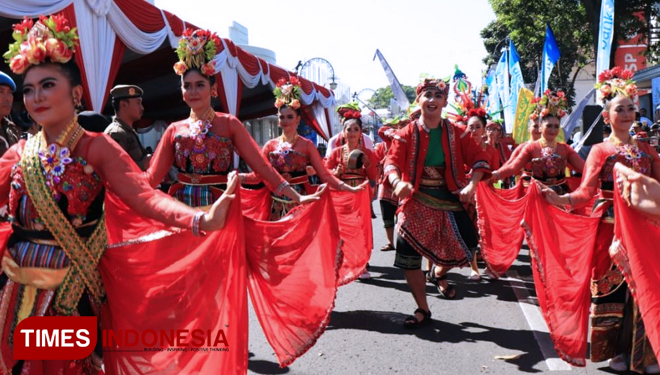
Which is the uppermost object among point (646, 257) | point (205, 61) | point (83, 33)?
point (83, 33)

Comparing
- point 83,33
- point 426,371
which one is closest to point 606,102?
point 426,371

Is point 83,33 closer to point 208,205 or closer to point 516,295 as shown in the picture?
point 208,205

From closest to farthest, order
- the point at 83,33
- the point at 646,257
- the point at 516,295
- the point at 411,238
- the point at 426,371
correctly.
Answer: the point at 646,257 < the point at 426,371 < the point at 411,238 < the point at 516,295 < the point at 83,33

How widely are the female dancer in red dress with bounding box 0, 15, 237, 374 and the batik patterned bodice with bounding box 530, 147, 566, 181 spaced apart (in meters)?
5.10

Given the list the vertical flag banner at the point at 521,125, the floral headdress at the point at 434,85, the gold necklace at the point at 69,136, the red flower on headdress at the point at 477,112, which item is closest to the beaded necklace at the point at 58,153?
the gold necklace at the point at 69,136

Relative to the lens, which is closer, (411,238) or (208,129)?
(208,129)

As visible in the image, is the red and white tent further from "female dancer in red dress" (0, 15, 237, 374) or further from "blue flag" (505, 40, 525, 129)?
"blue flag" (505, 40, 525, 129)

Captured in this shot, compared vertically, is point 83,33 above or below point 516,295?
above

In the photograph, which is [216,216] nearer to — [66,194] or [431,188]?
[66,194]

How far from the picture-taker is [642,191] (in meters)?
3.19

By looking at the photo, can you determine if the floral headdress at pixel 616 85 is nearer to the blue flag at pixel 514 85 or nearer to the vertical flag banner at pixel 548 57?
the blue flag at pixel 514 85

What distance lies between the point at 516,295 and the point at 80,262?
496 centimetres

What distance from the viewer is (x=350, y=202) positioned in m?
7.12

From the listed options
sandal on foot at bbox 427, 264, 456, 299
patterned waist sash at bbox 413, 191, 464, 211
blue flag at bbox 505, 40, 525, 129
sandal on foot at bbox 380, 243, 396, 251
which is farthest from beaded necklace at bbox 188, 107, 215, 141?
blue flag at bbox 505, 40, 525, 129
